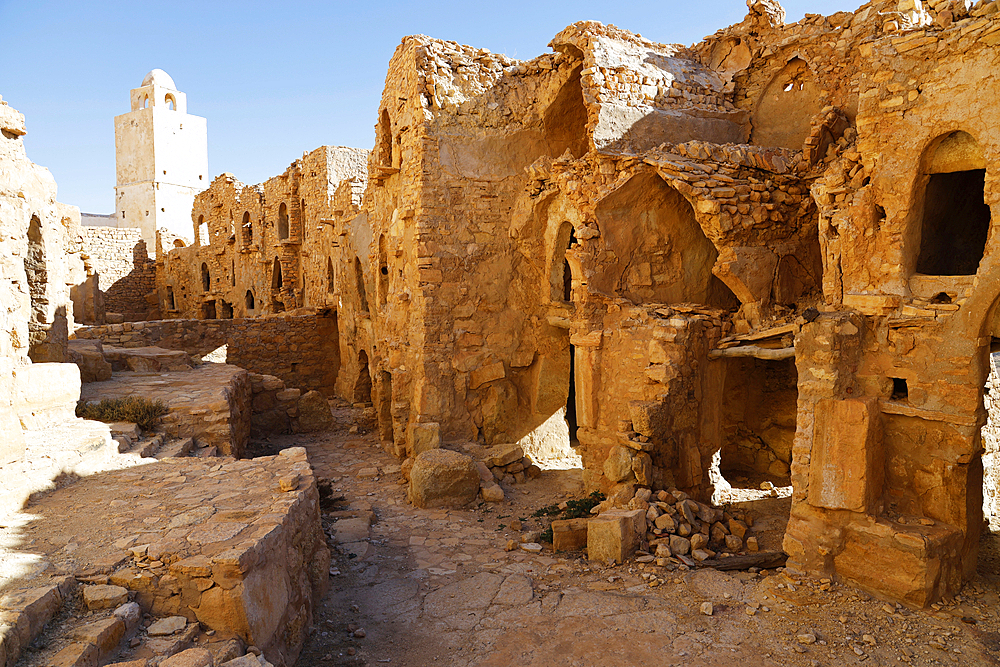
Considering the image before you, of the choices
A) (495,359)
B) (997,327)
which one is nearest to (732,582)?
(997,327)

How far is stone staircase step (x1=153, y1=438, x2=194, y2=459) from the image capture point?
6.72 meters

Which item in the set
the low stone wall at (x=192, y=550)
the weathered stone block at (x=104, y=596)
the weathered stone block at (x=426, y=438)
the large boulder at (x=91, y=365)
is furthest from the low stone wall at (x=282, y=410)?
the weathered stone block at (x=104, y=596)

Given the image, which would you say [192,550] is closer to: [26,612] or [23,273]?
[26,612]

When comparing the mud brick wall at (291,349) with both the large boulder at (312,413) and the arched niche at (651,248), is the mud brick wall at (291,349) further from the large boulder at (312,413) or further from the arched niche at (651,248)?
the arched niche at (651,248)

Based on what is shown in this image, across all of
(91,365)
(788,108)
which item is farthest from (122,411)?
(788,108)

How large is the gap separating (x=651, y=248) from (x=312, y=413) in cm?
734

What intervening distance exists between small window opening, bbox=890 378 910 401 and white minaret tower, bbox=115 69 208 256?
3788cm

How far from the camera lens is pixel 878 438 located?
5867mm

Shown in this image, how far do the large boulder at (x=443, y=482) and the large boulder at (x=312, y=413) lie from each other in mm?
4447

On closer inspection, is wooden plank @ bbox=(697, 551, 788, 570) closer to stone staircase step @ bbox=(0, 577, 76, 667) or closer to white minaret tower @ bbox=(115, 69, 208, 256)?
stone staircase step @ bbox=(0, 577, 76, 667)

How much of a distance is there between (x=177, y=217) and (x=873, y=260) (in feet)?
129

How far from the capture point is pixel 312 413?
40.9 ft

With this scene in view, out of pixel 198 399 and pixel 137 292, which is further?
pixel 137 292

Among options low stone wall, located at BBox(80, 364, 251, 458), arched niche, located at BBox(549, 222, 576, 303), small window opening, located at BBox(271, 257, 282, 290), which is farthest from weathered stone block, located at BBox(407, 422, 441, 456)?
small window opening, located at BBox(271, 257, 282, 290)
